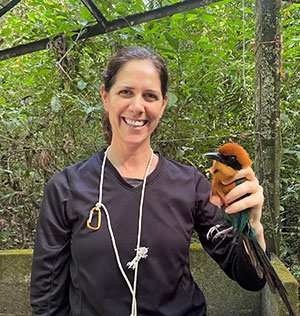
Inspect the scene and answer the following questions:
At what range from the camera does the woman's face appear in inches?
52.9

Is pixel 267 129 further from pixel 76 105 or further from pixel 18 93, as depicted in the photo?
pixel 18 93

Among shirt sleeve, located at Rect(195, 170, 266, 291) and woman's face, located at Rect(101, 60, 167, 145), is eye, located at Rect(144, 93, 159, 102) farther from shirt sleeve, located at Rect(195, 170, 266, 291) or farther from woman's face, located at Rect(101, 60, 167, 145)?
shirt sleeve, located at Rect(195, 170, 266, 291)

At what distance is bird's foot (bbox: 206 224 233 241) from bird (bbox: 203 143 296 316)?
0.40 feet

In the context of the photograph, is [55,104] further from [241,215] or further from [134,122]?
[241,215]

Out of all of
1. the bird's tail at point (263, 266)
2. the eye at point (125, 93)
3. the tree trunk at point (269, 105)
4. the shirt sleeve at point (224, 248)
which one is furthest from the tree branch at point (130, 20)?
the bird's tail at point (263, 266)

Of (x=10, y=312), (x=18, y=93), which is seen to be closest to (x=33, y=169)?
(x=10, y=312)

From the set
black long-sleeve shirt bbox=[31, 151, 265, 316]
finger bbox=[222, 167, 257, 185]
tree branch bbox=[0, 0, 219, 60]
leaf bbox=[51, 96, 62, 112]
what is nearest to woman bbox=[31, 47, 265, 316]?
black long-sleeve shirt bbox=[31, 151, 265, 316]

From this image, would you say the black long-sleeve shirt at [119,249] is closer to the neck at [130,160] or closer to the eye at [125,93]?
the neck at [130,160]

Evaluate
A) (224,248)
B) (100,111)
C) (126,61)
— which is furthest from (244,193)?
(100,111)

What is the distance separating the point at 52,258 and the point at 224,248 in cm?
70

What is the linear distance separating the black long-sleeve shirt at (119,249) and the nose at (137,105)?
0.26 metres

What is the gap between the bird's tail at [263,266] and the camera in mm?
1110

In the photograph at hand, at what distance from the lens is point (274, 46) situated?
208 centimetres

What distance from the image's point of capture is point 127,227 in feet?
4.26
